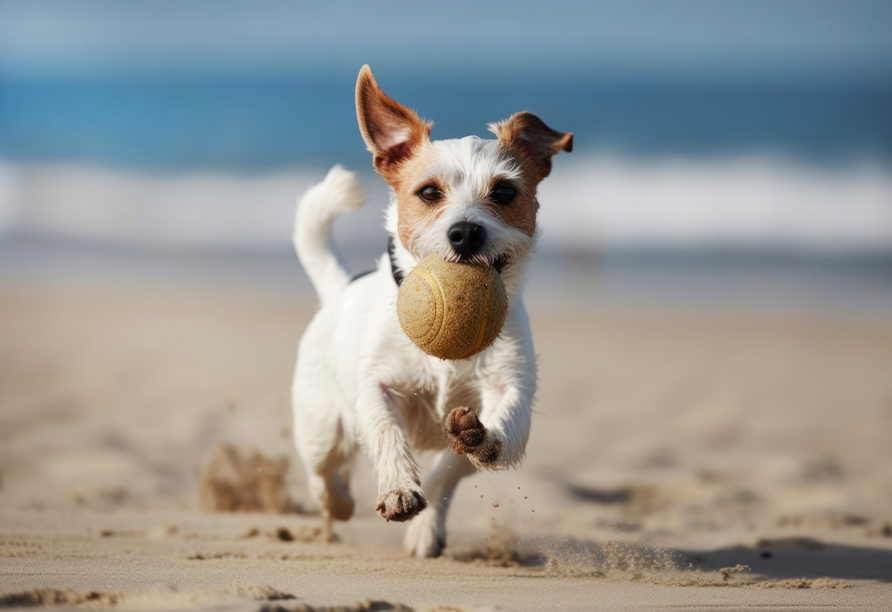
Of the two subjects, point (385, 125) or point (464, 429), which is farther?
point (385, 125)

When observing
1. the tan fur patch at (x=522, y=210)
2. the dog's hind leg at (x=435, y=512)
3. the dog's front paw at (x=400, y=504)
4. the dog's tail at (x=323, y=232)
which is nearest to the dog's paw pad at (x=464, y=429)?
the dog's front paw at (x=400, y=504)

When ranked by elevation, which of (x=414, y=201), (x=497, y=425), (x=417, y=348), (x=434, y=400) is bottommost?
(x=497, y=425)

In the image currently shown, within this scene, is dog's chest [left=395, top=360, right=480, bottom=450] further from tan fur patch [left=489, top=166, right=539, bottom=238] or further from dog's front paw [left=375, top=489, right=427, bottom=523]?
tan fur patch [left=489, top=166, right=539, bottom=238]

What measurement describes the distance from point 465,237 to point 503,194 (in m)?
0.43

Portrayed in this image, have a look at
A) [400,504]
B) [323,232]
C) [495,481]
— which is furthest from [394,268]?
[495,481]

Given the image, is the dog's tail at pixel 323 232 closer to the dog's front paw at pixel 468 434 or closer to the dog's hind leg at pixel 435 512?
the dog's hind leg at pixel 435 512

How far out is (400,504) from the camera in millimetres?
2812

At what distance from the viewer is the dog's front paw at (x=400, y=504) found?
2.81 metres

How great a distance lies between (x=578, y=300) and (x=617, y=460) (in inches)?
252

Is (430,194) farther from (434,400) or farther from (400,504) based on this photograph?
(400,504)

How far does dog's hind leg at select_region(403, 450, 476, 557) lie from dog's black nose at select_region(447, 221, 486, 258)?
124cm

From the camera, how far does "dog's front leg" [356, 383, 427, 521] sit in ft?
9.27

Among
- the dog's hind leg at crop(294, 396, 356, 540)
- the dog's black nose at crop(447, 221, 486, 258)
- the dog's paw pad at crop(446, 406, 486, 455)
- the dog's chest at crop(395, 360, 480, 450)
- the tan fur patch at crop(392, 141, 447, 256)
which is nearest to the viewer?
the dog's paw pad at crop(446, 406, 486, 455)

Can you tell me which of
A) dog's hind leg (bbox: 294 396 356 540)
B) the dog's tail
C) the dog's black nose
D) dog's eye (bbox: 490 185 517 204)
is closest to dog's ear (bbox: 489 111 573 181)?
dog's eye (bbox: 490 185 517 204)
